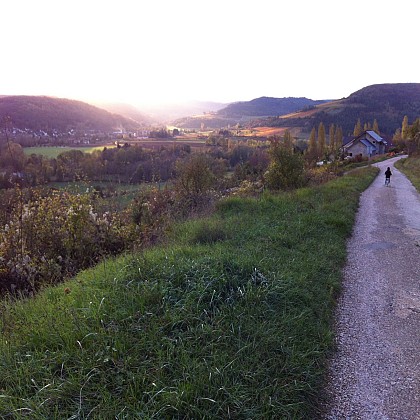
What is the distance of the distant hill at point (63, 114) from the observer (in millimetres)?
25891

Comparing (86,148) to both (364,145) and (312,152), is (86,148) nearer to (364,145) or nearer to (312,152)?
(312,152)

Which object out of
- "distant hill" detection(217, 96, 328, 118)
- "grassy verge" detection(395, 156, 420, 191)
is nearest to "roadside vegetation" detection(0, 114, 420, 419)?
"grassy verge" detection(395, 156, 420, 191)

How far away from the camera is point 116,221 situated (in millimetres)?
7430

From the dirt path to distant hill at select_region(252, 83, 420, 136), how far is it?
90261mm

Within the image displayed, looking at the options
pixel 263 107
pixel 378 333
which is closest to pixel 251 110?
pixel 263 107

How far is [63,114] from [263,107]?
465 ft

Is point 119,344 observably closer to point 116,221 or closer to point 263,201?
point 116,221

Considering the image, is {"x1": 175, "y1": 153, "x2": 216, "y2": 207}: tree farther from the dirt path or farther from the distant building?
the distant building

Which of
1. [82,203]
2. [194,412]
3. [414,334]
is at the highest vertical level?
[82,203]

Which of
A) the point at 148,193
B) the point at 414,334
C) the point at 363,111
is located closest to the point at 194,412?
the point at 414,334

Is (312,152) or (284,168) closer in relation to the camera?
(284,168)

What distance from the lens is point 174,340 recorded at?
3.17 m

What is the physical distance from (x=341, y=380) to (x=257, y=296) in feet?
3.94

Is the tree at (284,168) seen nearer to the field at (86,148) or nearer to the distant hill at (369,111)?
the field at (86,148)
